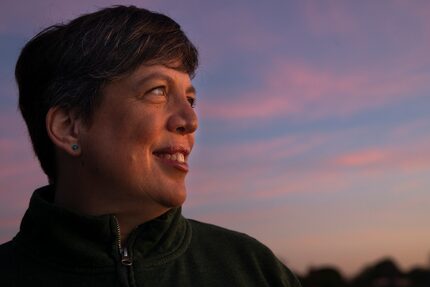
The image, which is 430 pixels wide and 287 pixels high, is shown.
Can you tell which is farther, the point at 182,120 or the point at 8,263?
the point at 8,263

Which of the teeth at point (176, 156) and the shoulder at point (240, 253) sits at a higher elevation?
the teeth at point (176, 156)

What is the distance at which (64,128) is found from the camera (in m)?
3.38

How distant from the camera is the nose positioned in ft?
10.5

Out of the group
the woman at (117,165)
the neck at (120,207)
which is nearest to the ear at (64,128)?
the woman at (117,165)

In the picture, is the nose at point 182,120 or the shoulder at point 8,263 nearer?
the nose at point 182,120

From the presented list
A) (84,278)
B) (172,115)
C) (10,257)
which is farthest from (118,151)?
(10,257)

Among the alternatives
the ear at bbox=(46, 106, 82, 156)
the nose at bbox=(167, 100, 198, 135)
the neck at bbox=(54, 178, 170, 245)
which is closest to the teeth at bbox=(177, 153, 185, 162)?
the nose at bbox=(167, 100, 198, 135)

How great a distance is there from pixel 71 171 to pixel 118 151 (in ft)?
1.25

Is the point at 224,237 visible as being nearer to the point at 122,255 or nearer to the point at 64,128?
the point at 122,255

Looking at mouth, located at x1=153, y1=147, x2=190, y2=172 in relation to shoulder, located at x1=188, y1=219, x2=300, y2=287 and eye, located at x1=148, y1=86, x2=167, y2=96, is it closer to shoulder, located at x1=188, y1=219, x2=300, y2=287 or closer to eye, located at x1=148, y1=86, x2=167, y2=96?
eye, located at x1=148, y1=86, x2=167, y2=96

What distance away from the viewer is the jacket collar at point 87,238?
312cm

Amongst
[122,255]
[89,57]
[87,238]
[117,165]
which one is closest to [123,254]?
[122,255]

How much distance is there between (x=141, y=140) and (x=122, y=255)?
594 mm

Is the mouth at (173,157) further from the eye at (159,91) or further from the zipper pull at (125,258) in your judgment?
the zipper pull at (125,258)
